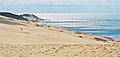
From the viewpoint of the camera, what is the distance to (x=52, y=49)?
58.8 ft

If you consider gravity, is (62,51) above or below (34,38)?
above

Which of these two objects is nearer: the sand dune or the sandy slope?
the sand dune

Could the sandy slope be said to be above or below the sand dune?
below

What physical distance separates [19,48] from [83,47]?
3767mm

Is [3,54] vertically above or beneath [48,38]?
above

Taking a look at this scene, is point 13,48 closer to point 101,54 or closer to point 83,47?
point 83,47

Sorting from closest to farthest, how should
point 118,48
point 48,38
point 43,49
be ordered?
point 118,48 → point 43,49 → point 48,38

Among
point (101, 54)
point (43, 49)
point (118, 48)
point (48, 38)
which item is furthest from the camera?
point (48, 38)

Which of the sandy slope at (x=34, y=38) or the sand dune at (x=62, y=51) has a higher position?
the sand dune at (x=62, y=51)

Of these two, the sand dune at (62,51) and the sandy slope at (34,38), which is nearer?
the sand dune at (62,51)

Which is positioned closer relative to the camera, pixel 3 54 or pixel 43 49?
pixel 3 54

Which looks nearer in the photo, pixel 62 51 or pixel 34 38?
pixel 62 51

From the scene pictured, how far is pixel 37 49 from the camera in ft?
59.8

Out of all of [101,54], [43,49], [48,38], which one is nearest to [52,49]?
[43,49]
